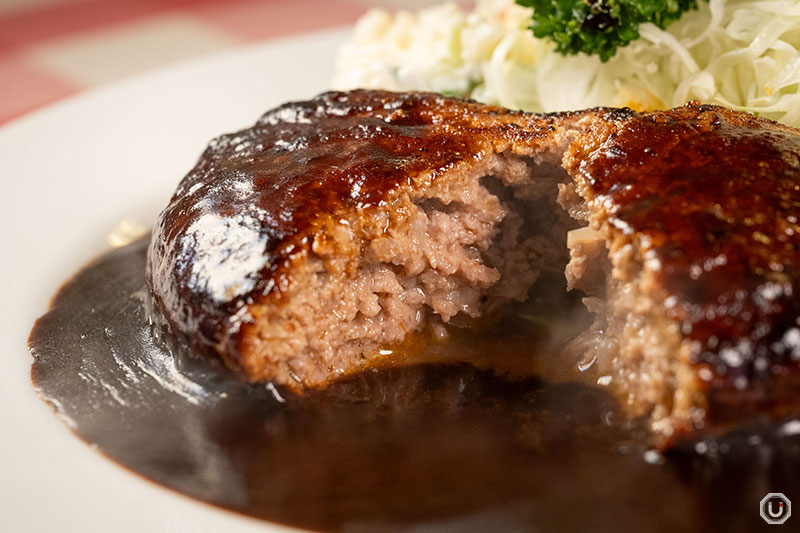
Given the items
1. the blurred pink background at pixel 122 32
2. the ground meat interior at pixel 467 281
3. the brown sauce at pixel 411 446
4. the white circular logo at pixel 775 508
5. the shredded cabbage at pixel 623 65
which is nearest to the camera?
the white circular logo at pixel 775 508

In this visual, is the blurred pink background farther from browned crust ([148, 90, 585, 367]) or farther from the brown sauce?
the brown sauce

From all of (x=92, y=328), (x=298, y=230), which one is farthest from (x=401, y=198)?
(x=92, y=328)

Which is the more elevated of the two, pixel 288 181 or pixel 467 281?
pixel 288 181

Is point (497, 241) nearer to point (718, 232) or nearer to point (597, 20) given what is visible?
point (718, 232)

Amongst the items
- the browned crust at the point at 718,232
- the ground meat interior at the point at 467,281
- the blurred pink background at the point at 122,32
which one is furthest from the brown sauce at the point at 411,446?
the blurred pink background at the point at 122,32

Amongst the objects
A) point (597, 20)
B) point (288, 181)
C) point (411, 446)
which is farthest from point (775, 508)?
point (597, 20)

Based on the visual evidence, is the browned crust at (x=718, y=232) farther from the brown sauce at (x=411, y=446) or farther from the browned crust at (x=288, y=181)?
the browned crust at (x=288, y=181)

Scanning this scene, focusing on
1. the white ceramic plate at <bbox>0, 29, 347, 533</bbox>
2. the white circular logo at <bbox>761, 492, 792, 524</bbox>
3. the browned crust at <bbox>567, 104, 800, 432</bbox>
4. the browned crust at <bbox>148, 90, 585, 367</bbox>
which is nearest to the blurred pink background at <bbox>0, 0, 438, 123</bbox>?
the white ceramic plate at <bbox>0, 29, 347, 533</bbox>

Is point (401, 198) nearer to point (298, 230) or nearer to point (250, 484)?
point (298, 230)
